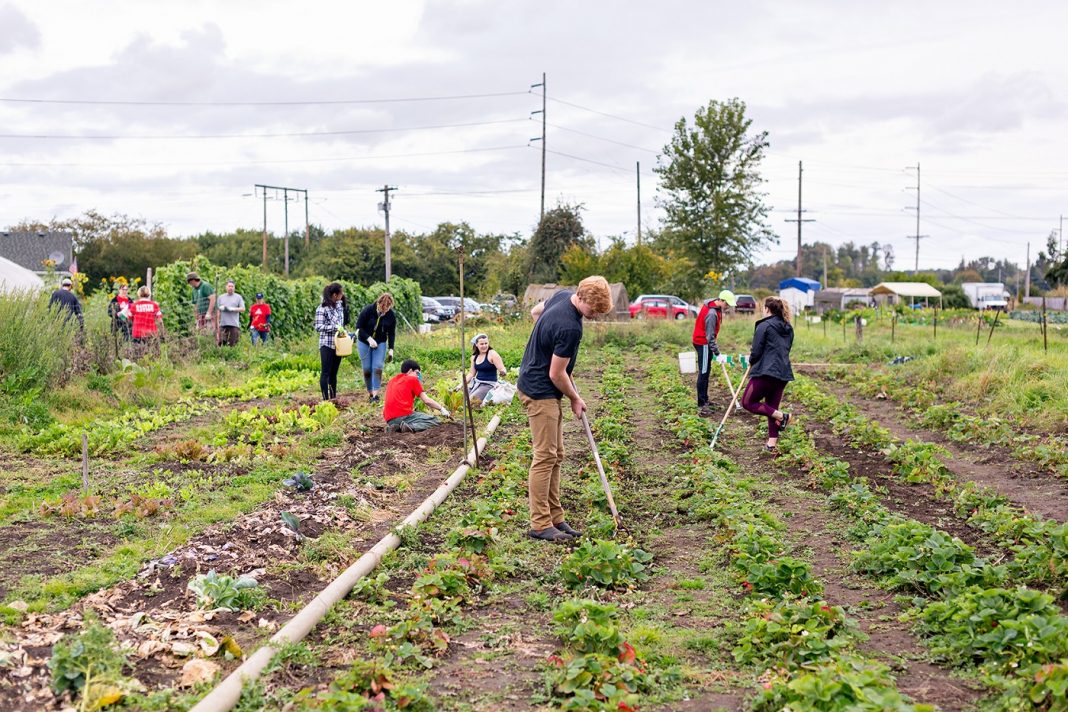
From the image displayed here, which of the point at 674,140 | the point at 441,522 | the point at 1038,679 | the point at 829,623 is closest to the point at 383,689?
the point at 829,623

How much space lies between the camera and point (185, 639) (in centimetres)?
481

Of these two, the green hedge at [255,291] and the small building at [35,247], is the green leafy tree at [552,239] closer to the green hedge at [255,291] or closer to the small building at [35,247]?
the green hedge at [255,291]

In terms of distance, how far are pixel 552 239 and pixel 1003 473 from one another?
123 ft

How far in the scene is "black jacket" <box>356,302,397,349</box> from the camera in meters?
13.2

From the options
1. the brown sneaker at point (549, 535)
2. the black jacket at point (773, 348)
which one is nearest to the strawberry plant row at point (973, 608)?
the brown sneaker at point (549, 535)

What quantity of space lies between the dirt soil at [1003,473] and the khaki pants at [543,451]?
3.81m

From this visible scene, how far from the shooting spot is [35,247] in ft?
185

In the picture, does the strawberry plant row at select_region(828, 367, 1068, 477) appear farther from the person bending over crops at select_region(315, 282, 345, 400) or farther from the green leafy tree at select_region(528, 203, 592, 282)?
the green leafy tree at select_region(528, 203, 592, 282)

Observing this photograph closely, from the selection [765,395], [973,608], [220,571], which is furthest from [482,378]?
[973,608]

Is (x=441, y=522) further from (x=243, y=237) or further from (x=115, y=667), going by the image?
(x=243, y=237)

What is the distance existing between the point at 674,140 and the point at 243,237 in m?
45.2

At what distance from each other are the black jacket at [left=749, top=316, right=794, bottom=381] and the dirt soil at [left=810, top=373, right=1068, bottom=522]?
194cm

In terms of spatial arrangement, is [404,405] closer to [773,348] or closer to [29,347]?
[773,348]

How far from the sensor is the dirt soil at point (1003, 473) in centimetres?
813
